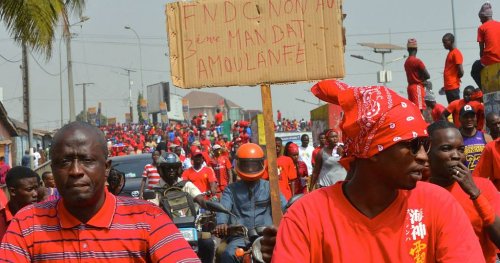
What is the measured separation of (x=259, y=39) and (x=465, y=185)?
2153mm

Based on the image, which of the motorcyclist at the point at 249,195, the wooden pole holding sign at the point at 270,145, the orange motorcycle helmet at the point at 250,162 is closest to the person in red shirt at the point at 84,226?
the wooden pole holding sign at the point at 270,145

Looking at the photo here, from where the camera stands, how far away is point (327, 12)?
615cm

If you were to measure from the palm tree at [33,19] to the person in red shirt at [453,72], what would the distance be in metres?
6.50

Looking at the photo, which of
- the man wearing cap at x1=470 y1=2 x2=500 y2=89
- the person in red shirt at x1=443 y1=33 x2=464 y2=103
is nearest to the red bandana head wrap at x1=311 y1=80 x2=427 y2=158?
the man wearing cap at x1=470 y1=2 x2=500 y2=89

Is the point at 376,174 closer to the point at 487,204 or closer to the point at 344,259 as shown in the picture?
the point at 344,259

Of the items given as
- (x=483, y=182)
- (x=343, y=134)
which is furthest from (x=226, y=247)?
(x=343, y=134)

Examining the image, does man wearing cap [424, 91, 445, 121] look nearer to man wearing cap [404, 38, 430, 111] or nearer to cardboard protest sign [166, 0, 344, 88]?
man wearing cap [404, 38, 430, 111]

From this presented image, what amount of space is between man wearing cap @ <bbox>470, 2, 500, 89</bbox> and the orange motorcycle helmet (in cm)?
682

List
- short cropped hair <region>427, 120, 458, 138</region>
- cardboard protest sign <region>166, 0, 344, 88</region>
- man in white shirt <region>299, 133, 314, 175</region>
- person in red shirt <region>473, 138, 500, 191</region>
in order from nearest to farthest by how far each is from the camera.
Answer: short cropped hair <region>427, 120, 458, 138</region>, cardboard protest sign <region>166, 0, 344, 88</region>, person in red shirt <region>473, 138, 500, 191</region>, man in white shirt <region>299, 133, 314, 175</region>

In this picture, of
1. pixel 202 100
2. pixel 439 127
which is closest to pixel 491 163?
pixel 439 127

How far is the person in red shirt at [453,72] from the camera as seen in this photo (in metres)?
14.4

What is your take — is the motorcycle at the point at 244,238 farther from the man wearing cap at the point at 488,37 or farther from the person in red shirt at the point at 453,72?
the person in red shirt at the point at 453,72

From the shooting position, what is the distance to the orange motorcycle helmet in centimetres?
817

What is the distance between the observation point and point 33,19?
563 inches
